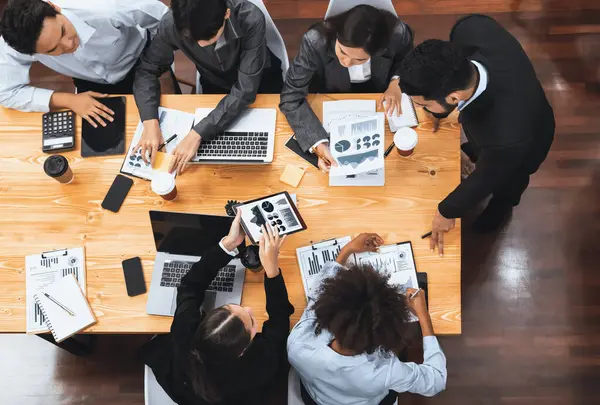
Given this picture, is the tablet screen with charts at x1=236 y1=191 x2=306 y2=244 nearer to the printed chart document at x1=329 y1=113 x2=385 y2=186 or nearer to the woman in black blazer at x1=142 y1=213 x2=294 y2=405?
the woman in black blazer at x1=142 y1=213 x2=294 y2=405

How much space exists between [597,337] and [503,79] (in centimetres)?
163

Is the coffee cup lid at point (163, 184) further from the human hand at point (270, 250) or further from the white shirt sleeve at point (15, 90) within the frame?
the white shirt sleeve at point (15, 90)

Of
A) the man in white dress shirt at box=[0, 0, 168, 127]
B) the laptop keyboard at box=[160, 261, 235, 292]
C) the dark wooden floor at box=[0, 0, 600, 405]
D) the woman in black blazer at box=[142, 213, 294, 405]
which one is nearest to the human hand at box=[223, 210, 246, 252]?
the woman in black blazer at box=[142, 213, 294, 405]

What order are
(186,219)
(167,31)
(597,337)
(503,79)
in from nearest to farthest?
(503,79), (186,219), (167,31), (597,337)

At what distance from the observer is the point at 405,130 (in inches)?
75.9

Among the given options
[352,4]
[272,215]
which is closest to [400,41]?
[352,4]

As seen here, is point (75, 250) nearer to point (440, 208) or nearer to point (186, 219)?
point (186, 219)

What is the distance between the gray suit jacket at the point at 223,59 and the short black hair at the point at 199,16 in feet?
0.60

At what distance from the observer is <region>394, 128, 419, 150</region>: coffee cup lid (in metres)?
1.92

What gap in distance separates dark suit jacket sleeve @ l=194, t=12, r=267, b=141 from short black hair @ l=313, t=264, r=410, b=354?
2.82ft

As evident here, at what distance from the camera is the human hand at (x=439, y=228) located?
72.9 inches

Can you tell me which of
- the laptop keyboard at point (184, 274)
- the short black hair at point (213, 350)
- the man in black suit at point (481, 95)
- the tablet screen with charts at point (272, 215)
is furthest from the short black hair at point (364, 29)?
the short black hair at point (213, 350)

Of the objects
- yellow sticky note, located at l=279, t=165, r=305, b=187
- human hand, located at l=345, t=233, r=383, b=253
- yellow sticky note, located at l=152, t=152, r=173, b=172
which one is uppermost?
yellow sticky note, located at l=152, t=152, r=173, b=172

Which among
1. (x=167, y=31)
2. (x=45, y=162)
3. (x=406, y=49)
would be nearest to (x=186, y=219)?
(x=45, y=162)
